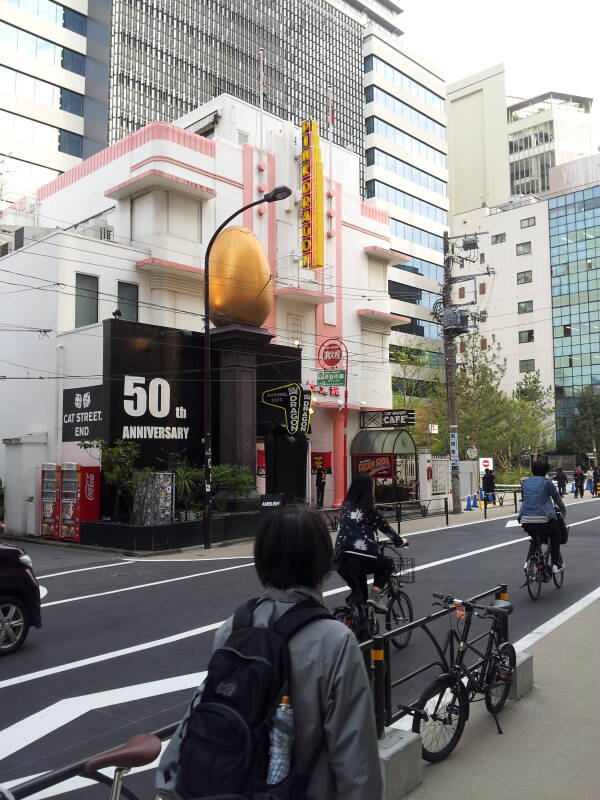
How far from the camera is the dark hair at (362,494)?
298 inches

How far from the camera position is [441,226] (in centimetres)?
7006

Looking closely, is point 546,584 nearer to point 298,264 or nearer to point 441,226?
point 298,264

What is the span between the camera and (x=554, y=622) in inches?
352

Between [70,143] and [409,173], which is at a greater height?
[409,173]

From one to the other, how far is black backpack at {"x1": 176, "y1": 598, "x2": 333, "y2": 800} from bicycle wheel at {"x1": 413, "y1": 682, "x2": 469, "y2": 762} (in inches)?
112

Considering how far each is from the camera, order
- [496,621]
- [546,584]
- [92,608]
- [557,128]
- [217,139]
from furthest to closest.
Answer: [557,128]
[217,139]
[546,584]
[92,608]
[496,621]

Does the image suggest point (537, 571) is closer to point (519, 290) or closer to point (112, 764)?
point (112, 764)

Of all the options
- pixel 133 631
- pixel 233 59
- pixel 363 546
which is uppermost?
pixel 233 59

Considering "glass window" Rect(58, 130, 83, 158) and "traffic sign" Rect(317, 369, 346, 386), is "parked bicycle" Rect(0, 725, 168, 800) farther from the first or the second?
"glass window" Rect(58, 130, 83, 158)

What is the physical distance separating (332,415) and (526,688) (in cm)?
2582

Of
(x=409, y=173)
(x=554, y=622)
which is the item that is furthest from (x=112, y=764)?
(x=409, y=173)

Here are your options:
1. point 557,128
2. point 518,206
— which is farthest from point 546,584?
point 557,128

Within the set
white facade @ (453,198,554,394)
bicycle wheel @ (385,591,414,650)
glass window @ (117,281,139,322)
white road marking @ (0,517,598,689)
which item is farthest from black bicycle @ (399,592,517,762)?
white facade @ (453,198,554,394)

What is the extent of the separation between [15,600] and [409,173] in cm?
6662
